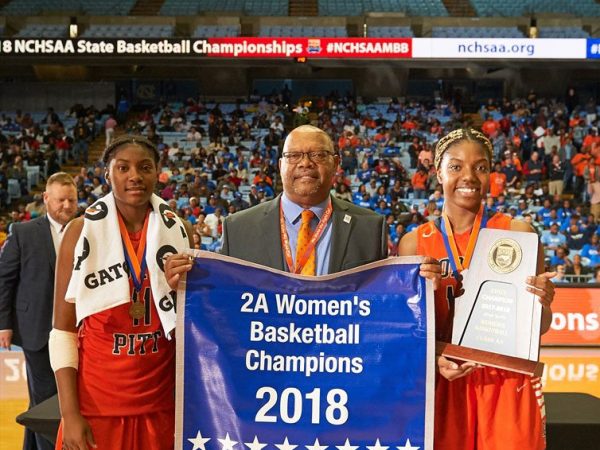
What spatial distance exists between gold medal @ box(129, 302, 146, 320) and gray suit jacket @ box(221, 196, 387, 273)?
493 millimetres

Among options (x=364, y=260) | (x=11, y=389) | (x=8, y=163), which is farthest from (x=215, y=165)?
(x=364, y=260)

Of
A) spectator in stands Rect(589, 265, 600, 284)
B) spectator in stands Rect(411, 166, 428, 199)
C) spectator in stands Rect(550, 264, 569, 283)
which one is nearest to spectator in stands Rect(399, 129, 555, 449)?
spectator in stands Rect(589, 265, 600, 284)

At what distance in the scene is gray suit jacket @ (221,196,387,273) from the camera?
10.0ft

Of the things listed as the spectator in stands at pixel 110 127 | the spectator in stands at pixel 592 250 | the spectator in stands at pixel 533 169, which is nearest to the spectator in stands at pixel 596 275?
the spectator in stands at pixel 592 250

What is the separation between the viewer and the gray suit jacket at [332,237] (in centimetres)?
305

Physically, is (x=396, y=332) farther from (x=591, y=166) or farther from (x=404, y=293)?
(x=591, y=166)

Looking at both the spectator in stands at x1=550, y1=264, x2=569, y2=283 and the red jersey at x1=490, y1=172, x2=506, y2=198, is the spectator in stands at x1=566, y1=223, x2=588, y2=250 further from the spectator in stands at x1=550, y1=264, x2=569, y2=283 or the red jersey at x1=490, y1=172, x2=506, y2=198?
the red jersey at x1=490, y1=172, x2=506, y2=198

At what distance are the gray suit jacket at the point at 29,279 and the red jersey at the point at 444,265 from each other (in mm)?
2685

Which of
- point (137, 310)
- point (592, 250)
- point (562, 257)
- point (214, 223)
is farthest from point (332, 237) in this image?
point (592, 250)

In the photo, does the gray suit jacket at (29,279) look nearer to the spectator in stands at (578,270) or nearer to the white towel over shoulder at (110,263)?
the white towel over shoulder at (110,263)

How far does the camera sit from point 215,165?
730 inches

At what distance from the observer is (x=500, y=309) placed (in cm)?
273

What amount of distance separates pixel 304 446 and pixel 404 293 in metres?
0.68

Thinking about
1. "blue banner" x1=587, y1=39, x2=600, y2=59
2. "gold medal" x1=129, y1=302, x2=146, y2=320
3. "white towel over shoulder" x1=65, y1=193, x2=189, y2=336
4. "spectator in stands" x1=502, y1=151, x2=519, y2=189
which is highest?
"blue banner" x1=587, y1=39, x2=600, y2=59
